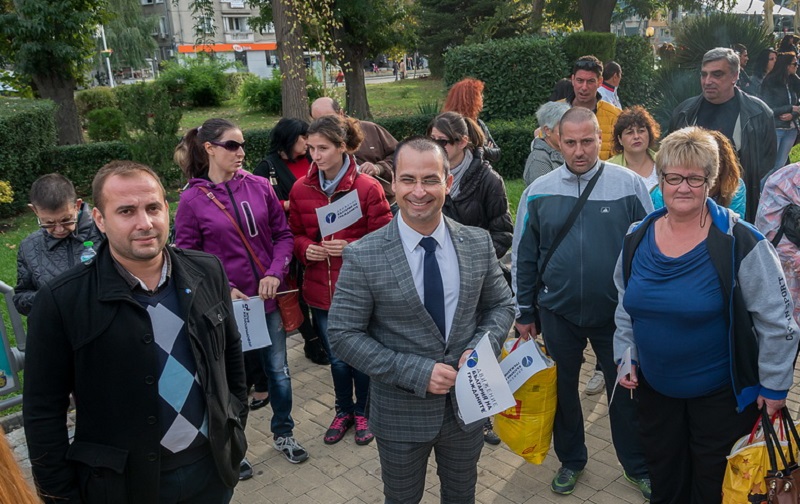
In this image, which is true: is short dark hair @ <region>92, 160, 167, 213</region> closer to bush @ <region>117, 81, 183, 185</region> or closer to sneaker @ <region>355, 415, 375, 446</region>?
sneaker @ <region>355, 415, 375, 446</region>

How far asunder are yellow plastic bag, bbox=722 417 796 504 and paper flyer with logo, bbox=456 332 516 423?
1083 millimetres

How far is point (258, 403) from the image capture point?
542 centimetres

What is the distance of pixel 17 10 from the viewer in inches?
532

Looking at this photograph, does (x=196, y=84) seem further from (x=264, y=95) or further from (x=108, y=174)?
(x=108, y=174)

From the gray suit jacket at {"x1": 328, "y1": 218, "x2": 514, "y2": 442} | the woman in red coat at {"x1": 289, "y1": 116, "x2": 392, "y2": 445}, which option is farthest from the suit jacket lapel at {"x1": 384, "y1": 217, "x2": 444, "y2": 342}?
the woman in red coat at {"x1": 289, "y1": 116, "x2": 392, "y2": 445}

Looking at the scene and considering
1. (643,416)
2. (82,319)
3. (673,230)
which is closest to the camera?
(82,319)

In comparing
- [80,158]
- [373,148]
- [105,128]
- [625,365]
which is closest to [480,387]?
[625,365]

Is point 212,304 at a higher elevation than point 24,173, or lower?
higher

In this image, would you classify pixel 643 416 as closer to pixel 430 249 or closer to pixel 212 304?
pixel 430 249

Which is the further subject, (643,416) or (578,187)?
(578,187)

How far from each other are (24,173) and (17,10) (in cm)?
370

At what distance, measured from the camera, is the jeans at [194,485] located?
2.73 meters

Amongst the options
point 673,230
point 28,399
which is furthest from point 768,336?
point 28,399

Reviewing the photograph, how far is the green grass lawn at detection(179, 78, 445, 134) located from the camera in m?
24.4
